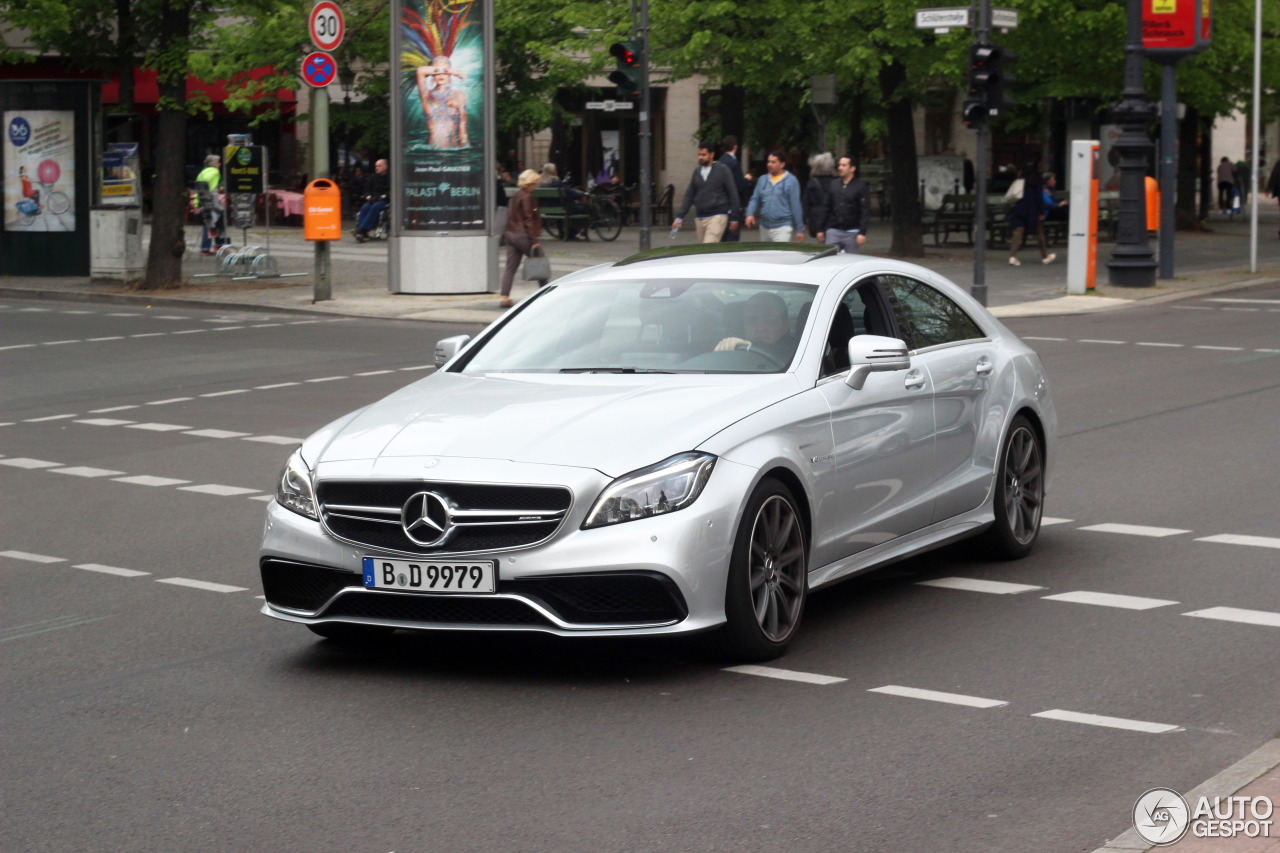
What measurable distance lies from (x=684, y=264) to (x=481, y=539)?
210 cm

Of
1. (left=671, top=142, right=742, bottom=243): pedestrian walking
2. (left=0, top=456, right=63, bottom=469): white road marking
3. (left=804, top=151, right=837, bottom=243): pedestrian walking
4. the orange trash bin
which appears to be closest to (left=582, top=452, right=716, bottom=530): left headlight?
(left=0, top=456, right=63, bottom=469): white road marking

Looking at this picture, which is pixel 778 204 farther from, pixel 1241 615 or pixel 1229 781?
pixel 1229 781

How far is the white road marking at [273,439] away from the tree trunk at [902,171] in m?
21.5

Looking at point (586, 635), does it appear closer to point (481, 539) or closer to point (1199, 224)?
point (481, 539)

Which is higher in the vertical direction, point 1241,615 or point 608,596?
point 608,596

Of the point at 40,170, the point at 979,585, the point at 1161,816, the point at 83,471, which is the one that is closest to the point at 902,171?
the point at 40,170

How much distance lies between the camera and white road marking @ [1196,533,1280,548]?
8711 millimetres

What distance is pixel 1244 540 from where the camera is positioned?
8812 millimetres

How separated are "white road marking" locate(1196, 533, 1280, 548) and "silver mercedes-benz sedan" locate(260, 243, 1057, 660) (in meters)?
1.28

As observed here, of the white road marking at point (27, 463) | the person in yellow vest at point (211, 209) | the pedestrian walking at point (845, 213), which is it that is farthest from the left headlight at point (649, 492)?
the person in yellow vest at point (211, 209)

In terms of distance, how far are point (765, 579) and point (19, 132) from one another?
25.6 m

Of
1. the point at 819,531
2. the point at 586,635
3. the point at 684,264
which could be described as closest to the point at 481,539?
the point at 586,635

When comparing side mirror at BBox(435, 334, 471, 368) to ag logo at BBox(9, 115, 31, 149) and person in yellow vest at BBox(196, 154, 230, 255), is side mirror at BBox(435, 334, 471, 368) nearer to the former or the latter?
ag logo at BBox(9, 115, 31, 149)

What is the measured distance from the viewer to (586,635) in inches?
241
